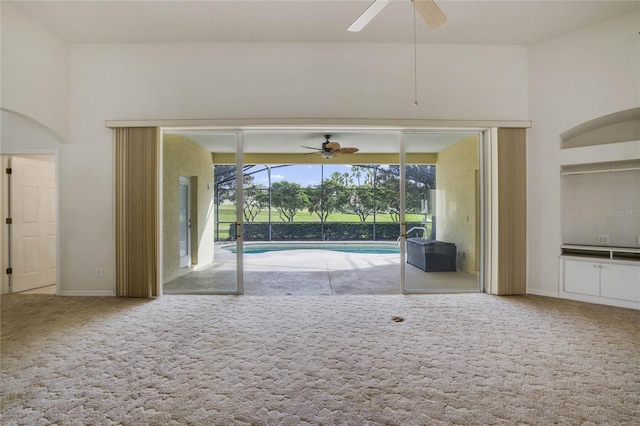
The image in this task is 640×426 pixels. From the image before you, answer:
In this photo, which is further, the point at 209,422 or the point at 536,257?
the point at 536,257

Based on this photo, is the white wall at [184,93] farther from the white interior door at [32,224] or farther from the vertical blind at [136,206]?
the white interior door at [32,224]

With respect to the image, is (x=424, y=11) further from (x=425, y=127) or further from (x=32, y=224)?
(x=32, y=224)

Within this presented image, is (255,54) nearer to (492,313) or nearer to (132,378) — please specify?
(132,378)

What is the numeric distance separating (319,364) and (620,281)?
4075mm

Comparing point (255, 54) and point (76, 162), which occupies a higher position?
point (255, 54)

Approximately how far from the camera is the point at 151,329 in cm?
328

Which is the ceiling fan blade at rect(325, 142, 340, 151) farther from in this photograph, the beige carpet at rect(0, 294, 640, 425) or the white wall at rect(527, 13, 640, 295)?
the beige carpet at rect(0, 294, 640, 425)

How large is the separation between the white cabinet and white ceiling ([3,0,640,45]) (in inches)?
123

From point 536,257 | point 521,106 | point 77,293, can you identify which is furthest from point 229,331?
point 521,106

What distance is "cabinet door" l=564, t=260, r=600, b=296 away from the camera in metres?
4.07

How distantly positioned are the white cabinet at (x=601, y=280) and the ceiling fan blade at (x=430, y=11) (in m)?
3.65

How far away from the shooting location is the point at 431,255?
489 centimetres

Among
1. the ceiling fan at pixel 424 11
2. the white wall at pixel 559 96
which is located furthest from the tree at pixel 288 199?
the ceiling fan at pixel 424 11

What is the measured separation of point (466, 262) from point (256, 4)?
181 inches
